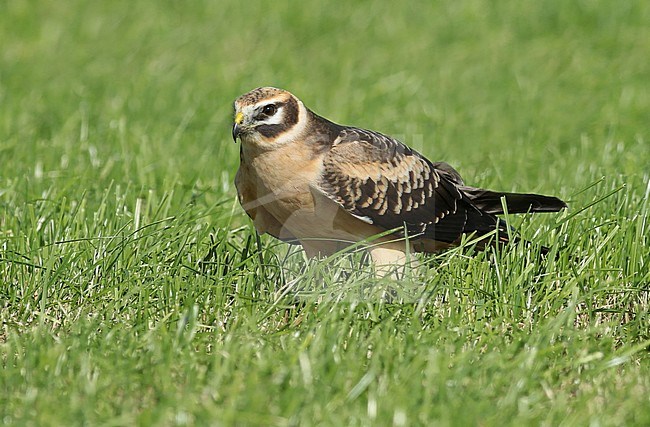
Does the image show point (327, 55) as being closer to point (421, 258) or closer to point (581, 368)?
point (421, 258)

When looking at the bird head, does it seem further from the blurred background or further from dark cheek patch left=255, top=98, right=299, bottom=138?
the blurred background

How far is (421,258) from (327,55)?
7.68 m

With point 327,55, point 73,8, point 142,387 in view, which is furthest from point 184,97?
point 142,387

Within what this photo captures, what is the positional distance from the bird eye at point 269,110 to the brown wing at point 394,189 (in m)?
0.40

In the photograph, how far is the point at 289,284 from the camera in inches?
201

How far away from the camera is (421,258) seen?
19.3ft

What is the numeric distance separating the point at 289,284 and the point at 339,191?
792 millimetres

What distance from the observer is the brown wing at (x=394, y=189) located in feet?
18.9

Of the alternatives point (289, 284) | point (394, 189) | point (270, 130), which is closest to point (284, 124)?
point (270, 130)

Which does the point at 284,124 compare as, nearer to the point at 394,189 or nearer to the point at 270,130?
the point at 270,130

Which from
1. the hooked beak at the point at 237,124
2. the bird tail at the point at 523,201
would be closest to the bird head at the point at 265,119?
the hooked beak at the point at 237,124

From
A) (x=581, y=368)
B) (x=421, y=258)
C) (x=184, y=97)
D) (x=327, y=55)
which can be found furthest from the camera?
(x=327, y=55)

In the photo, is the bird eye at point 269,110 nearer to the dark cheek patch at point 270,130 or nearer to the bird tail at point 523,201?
the dark cheek patch at point 270,130

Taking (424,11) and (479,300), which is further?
(424,11)
